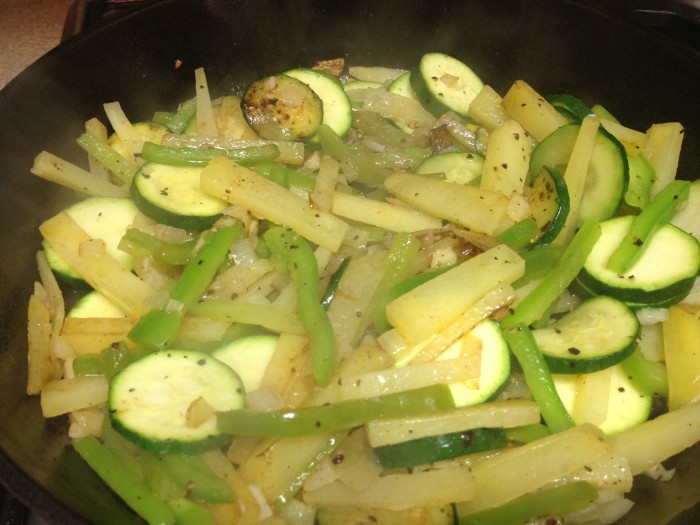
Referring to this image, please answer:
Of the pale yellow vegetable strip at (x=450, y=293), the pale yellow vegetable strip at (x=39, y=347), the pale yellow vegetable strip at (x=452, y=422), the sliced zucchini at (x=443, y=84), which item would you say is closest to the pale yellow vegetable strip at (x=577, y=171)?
the pale yellow vegetable strip at (x=450, y=293)

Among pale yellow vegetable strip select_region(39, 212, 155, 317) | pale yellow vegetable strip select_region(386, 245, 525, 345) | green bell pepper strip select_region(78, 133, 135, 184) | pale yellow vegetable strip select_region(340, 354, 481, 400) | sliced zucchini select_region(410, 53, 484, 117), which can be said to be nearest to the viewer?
pale yellow vegetable strip select_region(340, 354, 481, 400)

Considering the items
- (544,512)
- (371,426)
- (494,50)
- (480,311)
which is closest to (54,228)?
(371,426)

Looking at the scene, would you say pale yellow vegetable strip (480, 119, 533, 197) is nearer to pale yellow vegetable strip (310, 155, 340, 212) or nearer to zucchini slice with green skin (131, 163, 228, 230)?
pale yellow vegetable strip (310, 155, 340, 212)

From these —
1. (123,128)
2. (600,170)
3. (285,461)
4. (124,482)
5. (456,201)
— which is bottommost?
(124,482)

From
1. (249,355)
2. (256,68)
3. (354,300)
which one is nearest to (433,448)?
(354,300)

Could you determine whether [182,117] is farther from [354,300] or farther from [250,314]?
[354,300]

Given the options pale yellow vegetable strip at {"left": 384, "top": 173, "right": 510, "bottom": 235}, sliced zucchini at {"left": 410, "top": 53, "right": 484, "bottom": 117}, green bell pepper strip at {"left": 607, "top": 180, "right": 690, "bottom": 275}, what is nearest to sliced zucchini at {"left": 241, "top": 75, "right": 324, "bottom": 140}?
sliced zucchini at {"left": 410, "top": 53, "right": 484, "bottom": 117}
